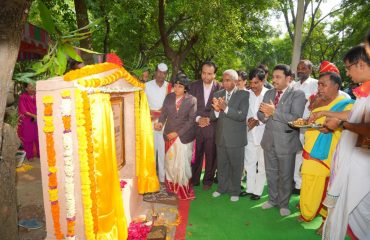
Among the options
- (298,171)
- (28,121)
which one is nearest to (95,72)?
(298,171)

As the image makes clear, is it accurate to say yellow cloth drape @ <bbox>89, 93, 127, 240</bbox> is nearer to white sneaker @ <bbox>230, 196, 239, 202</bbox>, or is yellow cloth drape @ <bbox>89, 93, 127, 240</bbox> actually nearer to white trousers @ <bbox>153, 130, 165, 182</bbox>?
white sneaker @ <bbox>230, 196, 239, 202</bbox>

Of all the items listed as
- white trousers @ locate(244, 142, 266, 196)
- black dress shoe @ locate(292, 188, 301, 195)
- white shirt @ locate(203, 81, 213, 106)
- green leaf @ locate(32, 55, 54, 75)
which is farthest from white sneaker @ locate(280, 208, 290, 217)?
green leaf @ locate(32, 55, 54, 75)

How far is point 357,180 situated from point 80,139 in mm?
2838

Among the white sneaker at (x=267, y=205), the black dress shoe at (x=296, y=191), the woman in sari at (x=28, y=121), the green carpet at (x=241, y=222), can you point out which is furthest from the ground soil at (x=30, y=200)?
the black dress shoe at (x=296, y=191)

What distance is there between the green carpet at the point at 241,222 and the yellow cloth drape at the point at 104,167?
123 centimetres

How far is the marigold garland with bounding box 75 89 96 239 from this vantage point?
295 cm

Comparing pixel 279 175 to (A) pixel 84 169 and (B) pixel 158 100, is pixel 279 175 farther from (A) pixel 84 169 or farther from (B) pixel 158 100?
(A) pixel 84 169

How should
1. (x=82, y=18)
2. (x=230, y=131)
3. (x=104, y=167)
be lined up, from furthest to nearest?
(x=82, y=18), (x=230, y=131), (x=104, y=167)

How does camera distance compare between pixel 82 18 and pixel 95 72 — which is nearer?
pixel 95 72

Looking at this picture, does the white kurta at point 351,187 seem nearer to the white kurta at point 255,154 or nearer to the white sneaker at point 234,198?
the white kurta at point 255,154

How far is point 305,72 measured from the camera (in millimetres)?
5980

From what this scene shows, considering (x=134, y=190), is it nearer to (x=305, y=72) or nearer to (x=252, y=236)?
(x=252, y=236)

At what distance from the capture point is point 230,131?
504 centimetres

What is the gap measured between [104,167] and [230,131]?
8.11 ft
